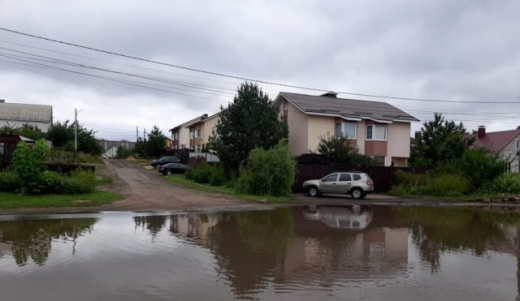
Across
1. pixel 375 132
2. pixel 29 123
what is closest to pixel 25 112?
pixel 29 123

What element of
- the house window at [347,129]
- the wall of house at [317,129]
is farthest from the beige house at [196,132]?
the house window at [347,129]

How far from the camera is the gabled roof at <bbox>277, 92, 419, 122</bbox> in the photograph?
120ft

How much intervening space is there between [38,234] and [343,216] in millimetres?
11228

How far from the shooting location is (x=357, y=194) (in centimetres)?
2597

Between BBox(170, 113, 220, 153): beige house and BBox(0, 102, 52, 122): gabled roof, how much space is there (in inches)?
835

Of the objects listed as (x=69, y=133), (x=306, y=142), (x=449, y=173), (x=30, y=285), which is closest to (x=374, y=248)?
(x=30, y=285)

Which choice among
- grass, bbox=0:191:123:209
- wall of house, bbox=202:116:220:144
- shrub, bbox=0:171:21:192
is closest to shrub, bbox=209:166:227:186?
grass, bbox=0:191:123:209

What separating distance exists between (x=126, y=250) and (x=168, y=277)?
2.80m

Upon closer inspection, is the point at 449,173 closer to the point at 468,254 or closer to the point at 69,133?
the point at 468,254

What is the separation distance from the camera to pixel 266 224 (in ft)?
48.9

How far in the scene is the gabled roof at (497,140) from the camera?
170 ft

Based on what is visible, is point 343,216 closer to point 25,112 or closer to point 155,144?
point 155,144

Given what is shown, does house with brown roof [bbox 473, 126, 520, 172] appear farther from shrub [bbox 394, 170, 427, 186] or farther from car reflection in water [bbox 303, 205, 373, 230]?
car reflection in water [bbox 303, 205, 373, 230]

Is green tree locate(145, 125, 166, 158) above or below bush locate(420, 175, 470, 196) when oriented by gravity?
above
